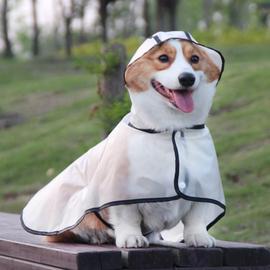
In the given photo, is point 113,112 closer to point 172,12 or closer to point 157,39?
point 157,39

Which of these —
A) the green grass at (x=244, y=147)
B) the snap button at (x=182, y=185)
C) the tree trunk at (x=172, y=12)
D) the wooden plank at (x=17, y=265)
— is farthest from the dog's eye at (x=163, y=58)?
the tree trunk at (x=172, y=12)

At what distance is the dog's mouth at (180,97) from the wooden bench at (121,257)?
0.72 meters

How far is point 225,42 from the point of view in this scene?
29.2 m

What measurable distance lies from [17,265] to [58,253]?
2.03 feet

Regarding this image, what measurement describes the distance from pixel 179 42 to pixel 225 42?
24.2 metres

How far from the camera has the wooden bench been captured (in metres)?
5.05

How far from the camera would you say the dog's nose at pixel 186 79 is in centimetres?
507

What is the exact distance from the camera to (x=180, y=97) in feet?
16.8

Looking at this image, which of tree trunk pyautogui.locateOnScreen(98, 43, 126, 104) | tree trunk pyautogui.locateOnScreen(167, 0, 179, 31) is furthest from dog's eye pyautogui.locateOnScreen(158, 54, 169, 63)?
tree trunk pyautogui.locateOnScreen(167, 0, 179, 31)

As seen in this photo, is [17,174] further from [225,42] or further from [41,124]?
[225,42]

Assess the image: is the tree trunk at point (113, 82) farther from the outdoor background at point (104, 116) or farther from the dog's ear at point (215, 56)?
the dog's ear at point (215, 56)

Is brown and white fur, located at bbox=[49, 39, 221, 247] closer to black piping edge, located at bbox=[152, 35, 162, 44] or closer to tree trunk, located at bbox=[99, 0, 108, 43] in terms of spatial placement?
Result: black piping edge, located at bbox=[152, 35, 162, 44]

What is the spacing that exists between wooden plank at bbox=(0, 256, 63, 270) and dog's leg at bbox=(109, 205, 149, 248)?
37 cm

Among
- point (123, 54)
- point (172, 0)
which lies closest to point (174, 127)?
point (123, 54)
